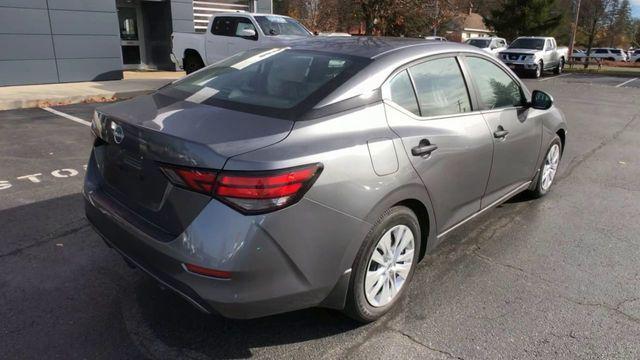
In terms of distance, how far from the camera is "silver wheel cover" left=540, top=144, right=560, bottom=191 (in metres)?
5.09

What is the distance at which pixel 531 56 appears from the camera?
2158 cm

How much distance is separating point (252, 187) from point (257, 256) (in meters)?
0.32

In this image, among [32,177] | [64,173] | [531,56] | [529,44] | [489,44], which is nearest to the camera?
[32,177]

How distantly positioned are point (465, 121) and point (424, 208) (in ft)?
2.57

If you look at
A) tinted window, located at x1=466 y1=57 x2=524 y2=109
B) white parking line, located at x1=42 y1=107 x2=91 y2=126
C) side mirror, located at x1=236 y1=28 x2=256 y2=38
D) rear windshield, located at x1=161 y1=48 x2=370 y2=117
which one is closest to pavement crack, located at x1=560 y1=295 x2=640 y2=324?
tinted window, located at x1=466 y1=57 x2=524 y2=109

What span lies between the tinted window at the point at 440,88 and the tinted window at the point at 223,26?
10.5 metres

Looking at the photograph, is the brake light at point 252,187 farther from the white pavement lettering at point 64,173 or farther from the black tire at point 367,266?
the white pavement lettering at point 64,173

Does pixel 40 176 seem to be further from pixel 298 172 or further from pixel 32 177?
pixel 298 172

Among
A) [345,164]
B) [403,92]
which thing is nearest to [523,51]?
[403,92]

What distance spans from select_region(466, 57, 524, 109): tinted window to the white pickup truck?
8.31 metres

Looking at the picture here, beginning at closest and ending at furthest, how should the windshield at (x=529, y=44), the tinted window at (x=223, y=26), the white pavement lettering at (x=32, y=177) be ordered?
the white pavement lettering at (x=32, y=177) → the tinted window at (x=223, y=26) → the windshield at (x=529, y=44)

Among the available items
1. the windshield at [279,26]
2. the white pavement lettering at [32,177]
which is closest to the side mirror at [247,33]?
the windshield at [279,26]

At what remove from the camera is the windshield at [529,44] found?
2276cm

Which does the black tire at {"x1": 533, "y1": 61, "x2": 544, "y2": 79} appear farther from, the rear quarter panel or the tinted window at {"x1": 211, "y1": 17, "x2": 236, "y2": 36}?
the rear quarter panel
